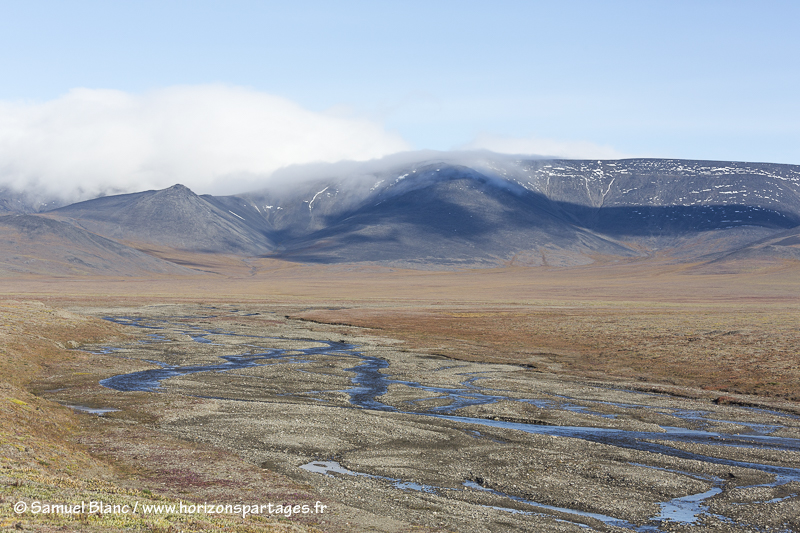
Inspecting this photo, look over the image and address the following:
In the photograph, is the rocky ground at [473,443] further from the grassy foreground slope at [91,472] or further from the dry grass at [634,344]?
the dry grass at [634,344]

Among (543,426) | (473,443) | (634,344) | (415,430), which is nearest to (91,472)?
(415,430)

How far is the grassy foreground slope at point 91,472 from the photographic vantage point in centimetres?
1730

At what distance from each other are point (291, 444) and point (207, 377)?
22.3 meters

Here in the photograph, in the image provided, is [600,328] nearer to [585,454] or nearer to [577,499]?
[585,454]

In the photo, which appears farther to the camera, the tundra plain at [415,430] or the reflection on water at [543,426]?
the reflection on water at [543,426]

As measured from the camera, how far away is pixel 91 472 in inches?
996

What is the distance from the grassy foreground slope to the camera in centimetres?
1730

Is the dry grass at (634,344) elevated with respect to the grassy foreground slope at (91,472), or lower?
lower

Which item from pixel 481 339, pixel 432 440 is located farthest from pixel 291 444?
pixel 481 339

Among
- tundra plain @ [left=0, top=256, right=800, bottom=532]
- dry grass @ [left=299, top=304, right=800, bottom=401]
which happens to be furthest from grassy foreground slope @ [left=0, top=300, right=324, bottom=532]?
dry grass @ [left=299, top=304, right=800, bottom=401]

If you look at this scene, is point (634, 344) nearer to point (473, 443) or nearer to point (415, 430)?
point (415, 430)

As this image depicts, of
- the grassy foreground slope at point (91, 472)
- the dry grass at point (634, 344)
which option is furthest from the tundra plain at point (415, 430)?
the dry grass at point (634, 344)

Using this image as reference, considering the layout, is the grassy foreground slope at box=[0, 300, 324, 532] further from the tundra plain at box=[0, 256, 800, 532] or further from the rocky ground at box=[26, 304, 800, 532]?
the rocky ground at box=[26, 304, 800, 532]

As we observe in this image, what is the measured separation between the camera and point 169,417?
119 ft
